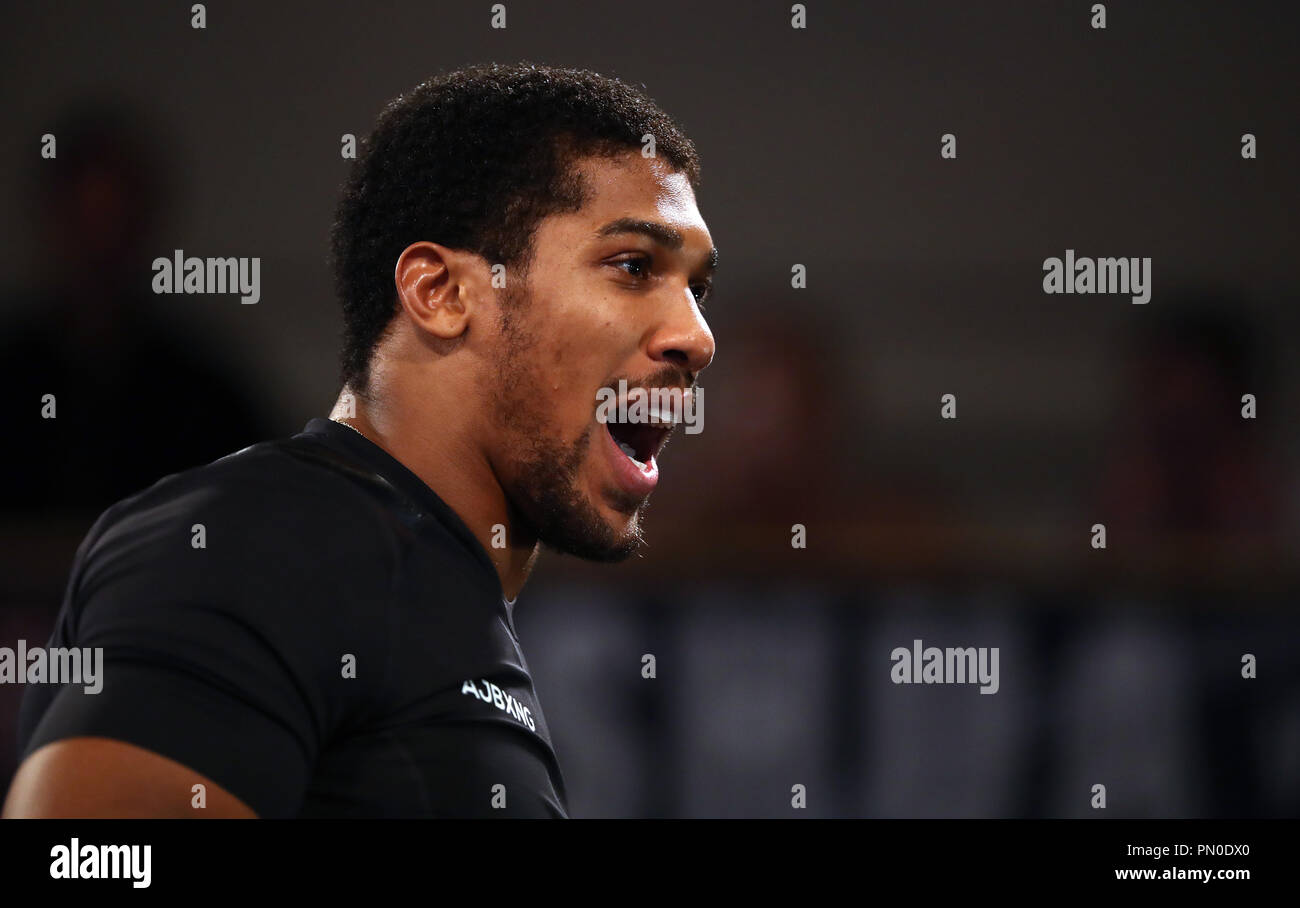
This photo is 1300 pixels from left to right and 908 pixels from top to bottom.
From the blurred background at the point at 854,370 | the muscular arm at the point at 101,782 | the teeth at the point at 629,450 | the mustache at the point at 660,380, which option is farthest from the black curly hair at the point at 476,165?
the blurred background at the point at 854,370

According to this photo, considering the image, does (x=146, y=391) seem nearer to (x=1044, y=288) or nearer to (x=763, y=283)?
(x=763, y=283)

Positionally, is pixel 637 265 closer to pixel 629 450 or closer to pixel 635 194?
pixel 635 194

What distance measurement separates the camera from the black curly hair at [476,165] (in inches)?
56.2

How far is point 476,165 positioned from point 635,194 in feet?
0.64

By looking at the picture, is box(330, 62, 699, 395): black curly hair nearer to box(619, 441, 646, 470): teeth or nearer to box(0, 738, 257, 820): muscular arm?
box(619, 441, 646, 470): teeth

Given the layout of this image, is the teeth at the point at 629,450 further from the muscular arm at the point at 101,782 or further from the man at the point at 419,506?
the muscular arm at the point at 101,782

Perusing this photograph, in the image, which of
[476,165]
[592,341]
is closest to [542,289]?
[592,341]

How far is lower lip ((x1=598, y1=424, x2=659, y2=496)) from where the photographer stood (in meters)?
1.46

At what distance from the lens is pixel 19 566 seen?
7.73 ft

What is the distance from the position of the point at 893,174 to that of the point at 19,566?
2405mm

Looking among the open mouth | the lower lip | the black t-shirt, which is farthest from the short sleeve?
the open mouth

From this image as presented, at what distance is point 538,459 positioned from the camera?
56.0 inches

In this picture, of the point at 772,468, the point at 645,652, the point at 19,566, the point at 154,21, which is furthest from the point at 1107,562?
the point at 154,21
